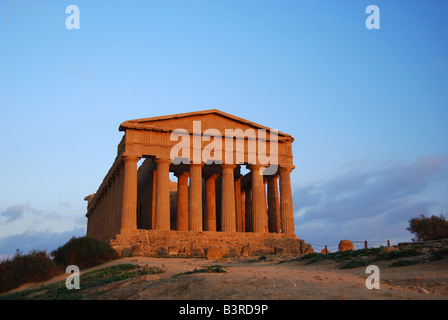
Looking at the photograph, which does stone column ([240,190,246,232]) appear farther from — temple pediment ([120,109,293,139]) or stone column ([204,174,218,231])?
temple pediment ([120,109,293,139])

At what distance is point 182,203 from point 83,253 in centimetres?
1530

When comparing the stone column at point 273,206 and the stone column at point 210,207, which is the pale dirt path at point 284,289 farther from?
the stone column at point 273,206

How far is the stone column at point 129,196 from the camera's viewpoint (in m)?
31.3

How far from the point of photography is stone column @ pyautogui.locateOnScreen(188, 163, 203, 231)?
32844mm

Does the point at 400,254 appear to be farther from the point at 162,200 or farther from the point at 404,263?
the point at 162,200

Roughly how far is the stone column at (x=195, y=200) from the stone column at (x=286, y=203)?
6.88 meters

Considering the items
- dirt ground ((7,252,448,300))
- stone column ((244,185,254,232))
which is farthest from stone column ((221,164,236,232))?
dirt ground ((7,252,448,300))

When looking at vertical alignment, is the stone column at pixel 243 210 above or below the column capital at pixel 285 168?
below

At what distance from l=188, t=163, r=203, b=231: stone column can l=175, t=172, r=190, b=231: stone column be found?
400cm

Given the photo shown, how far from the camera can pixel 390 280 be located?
12258 mm

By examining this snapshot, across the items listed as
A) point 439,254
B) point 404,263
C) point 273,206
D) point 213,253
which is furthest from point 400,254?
point 273,206

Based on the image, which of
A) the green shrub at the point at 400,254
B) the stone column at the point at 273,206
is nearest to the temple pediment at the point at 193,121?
the stone column at the point at 273,206
